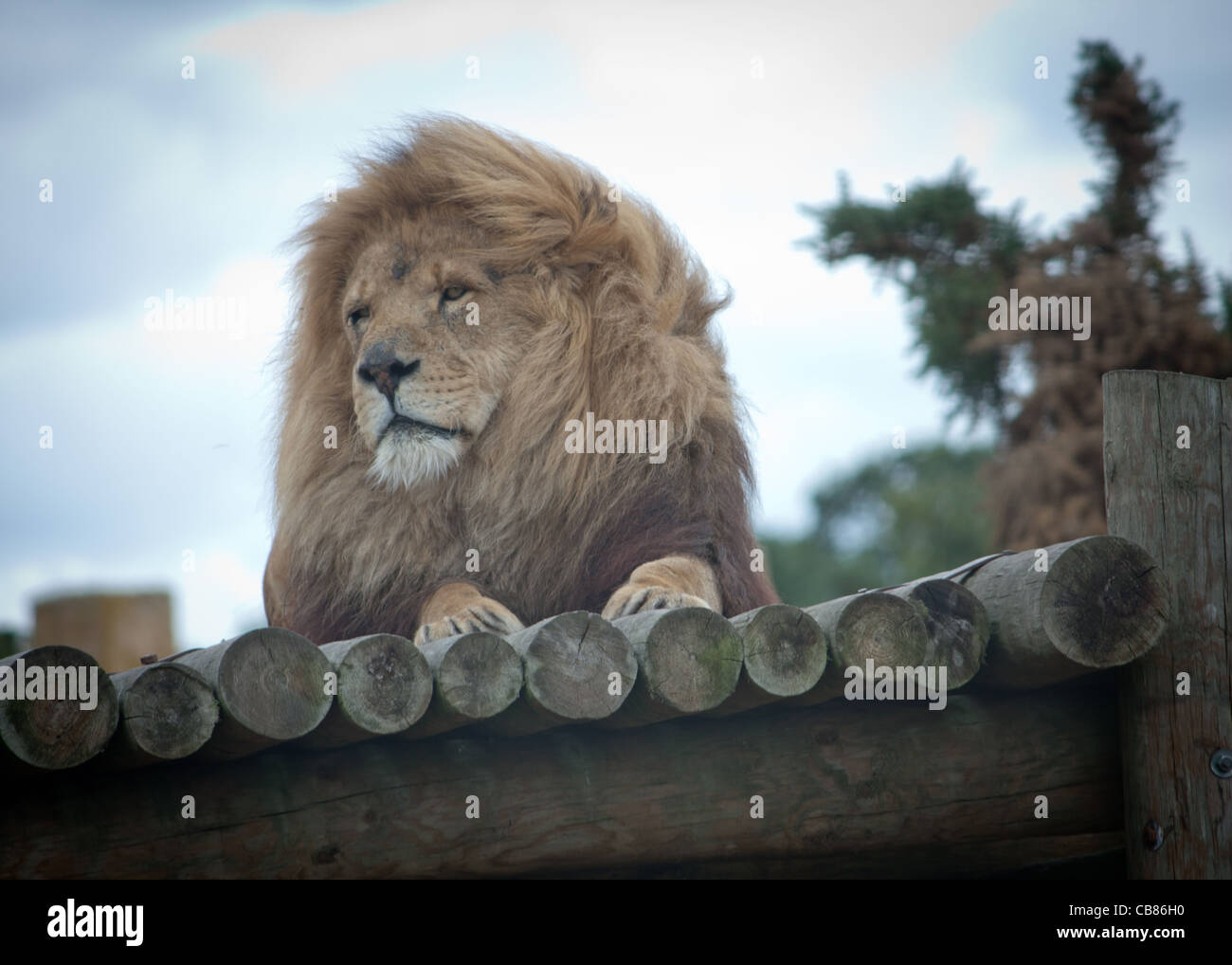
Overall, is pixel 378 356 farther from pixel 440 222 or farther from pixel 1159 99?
pixel 1159 99

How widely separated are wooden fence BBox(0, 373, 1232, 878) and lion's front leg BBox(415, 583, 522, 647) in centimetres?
48

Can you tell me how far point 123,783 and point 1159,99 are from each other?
8.45 meters

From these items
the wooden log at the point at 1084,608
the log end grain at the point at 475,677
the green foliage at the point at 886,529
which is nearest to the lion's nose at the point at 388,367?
the log end grain at the point at 475,677

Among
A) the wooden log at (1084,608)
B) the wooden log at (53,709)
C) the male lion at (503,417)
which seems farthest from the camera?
the male lion at (503,417)

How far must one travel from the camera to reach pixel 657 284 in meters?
4.05

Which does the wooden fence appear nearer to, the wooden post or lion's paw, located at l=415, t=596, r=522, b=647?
lion's paw, located at l=415, t=596, r=522, b=647

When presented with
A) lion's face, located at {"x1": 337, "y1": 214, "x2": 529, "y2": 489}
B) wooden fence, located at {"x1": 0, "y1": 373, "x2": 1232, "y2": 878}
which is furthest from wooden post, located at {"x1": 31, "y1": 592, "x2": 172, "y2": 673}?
wooden fence, located at {"x1": 0, "y1": 373, "x2": 1232, "y2": 878}

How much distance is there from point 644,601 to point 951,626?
75 centimetres

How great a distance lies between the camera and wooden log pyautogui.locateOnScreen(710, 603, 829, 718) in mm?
2828

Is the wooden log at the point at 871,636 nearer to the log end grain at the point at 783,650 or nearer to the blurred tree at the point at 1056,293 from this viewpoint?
the log end grain at the point at 783,650

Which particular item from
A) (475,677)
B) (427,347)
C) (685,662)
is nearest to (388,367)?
(427,347)

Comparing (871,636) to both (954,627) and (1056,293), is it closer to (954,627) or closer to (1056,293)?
(954,627)

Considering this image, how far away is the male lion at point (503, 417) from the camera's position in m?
3.74

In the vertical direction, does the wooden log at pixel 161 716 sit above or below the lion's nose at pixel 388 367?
below
